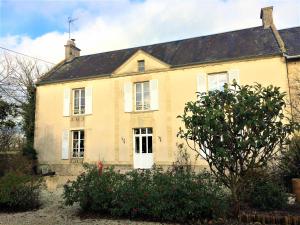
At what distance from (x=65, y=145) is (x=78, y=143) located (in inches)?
28.5

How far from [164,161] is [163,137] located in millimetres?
1168

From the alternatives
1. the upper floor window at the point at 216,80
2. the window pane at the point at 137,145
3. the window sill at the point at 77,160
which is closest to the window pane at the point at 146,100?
the window pane at the point at 137,145

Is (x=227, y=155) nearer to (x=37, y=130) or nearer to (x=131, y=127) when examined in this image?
(x=131, y=127)

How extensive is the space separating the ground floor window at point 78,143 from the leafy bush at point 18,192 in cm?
935

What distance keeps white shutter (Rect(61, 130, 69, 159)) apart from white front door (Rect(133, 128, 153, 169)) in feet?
13.1

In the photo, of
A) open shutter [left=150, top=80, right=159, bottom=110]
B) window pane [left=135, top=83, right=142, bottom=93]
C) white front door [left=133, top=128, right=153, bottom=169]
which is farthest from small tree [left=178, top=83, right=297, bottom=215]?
window pane [left=135, top=83, right=142, bottom=93]

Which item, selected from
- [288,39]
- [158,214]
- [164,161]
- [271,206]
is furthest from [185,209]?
[288,39]

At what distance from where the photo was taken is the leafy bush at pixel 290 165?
332 inches

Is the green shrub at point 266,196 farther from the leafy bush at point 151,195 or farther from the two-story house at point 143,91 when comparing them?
the two-story house at point 143,91

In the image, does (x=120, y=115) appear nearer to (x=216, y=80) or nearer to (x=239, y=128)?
(x=216, y=80)

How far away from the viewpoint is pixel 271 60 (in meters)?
13.1

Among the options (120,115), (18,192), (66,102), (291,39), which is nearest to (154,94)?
(120,115)

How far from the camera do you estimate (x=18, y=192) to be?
6766mm

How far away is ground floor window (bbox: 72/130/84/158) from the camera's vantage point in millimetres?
16484
